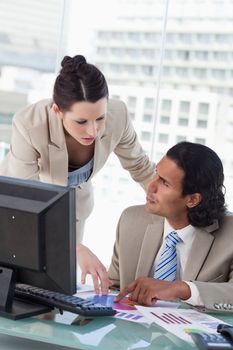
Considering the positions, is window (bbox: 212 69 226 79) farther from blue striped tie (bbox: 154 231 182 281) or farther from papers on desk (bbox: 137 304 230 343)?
papers on desk (bbox: 137 304 230 343)

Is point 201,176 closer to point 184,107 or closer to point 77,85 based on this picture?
point 77,85

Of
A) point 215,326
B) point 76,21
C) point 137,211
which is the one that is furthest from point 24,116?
point 76,21

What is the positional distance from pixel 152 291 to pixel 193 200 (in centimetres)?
49

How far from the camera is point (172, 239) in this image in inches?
103

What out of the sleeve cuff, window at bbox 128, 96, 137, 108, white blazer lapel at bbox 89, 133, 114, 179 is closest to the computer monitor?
the sleeve cuff

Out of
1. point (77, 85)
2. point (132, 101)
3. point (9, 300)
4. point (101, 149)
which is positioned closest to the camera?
point (9, 300)

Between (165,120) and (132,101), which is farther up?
(132,101)

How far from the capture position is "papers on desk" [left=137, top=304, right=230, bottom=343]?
6.51ft

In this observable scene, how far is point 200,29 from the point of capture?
23.9ft

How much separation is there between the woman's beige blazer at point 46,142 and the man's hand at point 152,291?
0.74 metres

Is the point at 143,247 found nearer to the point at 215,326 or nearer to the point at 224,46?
the point at 215,326

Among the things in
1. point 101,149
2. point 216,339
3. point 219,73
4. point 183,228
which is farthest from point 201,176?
point 219,73

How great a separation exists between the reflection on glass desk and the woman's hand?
0.24 meters

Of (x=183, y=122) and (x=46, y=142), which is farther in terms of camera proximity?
(x=183, y=122)
